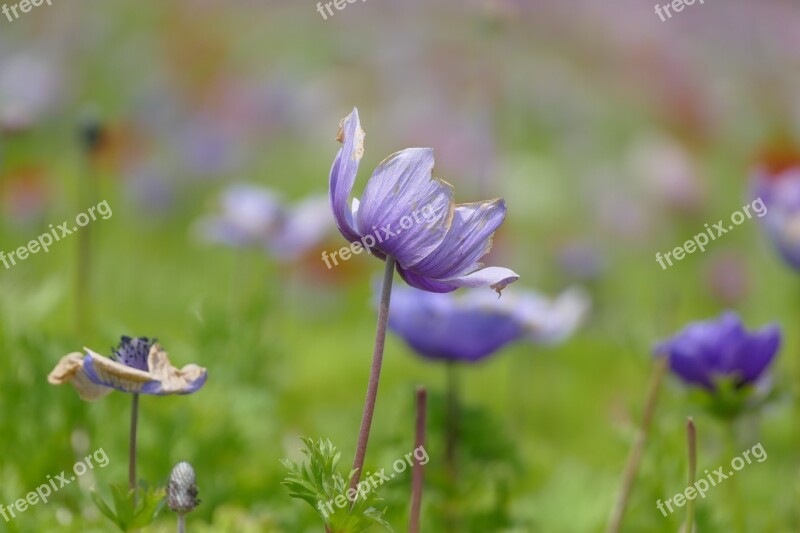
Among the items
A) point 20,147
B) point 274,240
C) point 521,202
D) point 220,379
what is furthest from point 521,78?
point 220,379

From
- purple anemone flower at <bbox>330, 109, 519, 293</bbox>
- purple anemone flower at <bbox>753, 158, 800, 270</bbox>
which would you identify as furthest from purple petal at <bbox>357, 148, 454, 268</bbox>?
purple anemone flower at <bbox>753, 158, 800, 270</bbox>

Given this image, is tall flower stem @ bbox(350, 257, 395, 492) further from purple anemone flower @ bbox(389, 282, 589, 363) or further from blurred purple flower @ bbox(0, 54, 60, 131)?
blurred purple flower @ bbox(0, 54, 60, 131)

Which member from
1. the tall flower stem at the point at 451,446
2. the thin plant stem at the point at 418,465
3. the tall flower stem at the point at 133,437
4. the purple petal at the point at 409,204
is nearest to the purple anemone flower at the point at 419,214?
the purple petal at the point at 409,204

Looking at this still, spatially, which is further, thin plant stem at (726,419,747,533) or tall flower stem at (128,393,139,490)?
thin plant stem at (726,419,747,533)

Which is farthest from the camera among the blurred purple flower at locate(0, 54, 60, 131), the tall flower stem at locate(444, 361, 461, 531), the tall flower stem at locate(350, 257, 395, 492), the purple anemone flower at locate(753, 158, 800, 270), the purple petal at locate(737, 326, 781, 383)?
the blurred purple flower at locate(0, 54, 60, 131)

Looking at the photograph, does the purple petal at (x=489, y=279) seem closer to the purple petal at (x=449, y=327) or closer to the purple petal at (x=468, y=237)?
the purple petal at (x=468, y=237)

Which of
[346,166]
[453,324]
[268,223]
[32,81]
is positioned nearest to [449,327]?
[453,324]

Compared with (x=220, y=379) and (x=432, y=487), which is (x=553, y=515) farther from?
(x=220, y=379)

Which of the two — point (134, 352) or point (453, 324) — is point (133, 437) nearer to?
point (134, 352)
